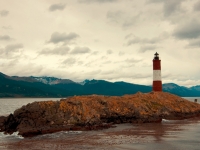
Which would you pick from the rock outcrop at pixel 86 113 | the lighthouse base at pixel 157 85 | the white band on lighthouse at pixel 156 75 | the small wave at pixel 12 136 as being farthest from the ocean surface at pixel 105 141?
the lighthouse base at pixel 157 85

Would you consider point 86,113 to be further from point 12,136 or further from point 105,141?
point 105,141

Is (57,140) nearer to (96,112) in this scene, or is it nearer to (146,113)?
(96,112)

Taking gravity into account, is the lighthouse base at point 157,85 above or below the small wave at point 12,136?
above

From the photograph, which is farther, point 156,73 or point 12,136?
point 156,73

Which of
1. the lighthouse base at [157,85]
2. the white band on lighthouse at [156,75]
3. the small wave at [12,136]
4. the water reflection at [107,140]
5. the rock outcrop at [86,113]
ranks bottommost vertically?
the small wave at [12,136]

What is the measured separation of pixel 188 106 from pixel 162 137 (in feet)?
73.9

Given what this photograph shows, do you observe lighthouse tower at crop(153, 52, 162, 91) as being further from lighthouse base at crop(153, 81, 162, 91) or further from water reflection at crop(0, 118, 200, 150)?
water reflection at crop(0, 118, 200, 150)

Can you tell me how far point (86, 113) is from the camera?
99.0ft

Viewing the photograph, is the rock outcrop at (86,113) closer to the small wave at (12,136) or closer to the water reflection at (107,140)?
the small wave at (12,136)

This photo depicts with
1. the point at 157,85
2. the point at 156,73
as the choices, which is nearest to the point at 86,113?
the point at 156,73

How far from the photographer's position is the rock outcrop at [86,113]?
27688 mm

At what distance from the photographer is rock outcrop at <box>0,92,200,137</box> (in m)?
Answer: 27.7

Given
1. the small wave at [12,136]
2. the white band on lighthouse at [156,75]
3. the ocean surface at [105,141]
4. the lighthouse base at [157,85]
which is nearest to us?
the ocean surface at [105,141]

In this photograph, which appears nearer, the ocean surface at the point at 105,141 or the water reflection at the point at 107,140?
the ocean surface at the point at 105,141
